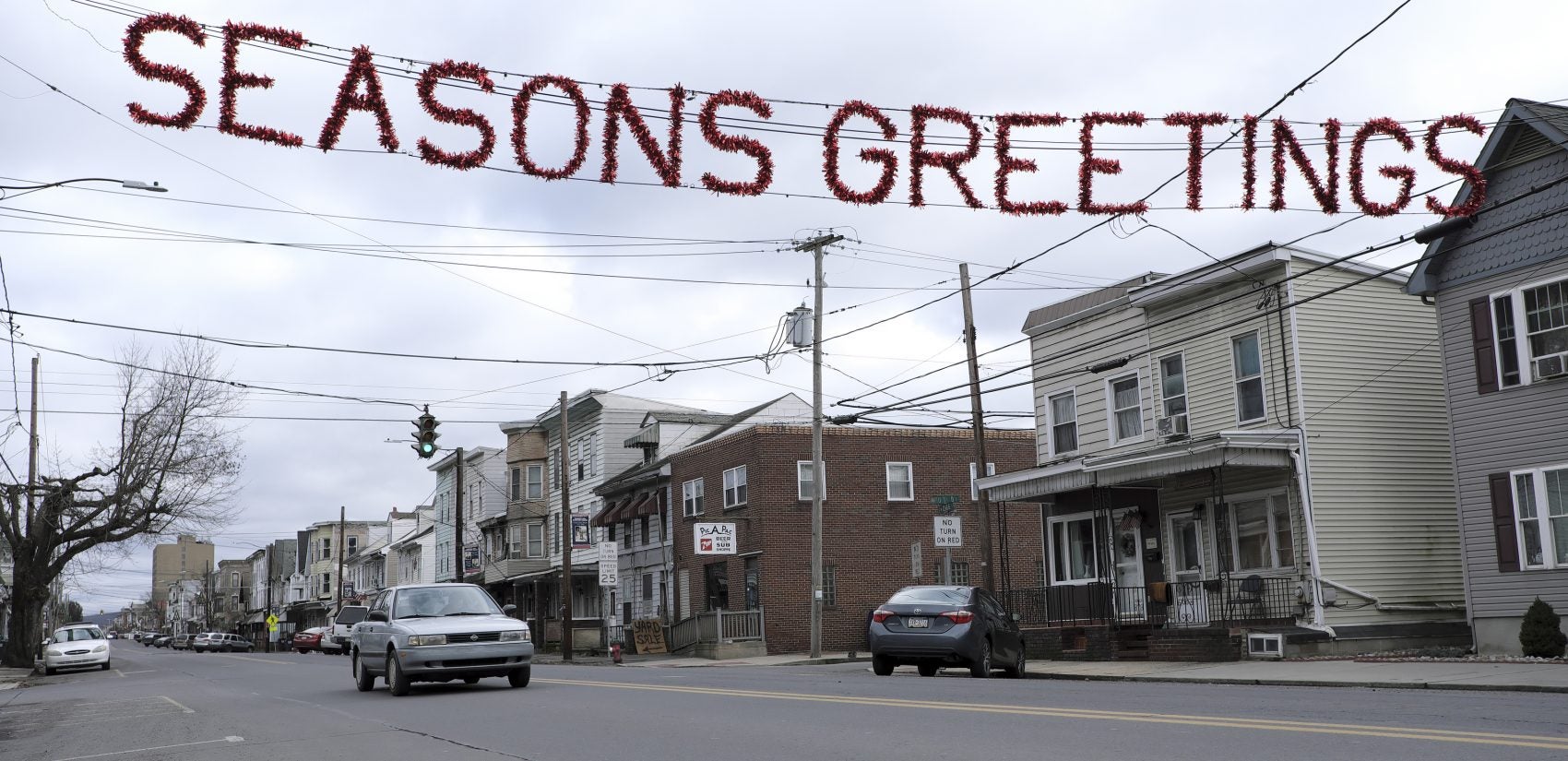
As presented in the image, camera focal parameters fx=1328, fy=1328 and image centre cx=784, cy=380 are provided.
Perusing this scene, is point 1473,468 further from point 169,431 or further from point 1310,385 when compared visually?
point 169,431

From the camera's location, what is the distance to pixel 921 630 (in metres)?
20.4

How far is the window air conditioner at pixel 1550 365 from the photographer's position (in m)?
20.8

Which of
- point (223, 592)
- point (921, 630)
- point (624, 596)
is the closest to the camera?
point (921, 630)

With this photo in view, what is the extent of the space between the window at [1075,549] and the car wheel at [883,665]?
875cm

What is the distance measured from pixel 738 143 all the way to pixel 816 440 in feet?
59.0

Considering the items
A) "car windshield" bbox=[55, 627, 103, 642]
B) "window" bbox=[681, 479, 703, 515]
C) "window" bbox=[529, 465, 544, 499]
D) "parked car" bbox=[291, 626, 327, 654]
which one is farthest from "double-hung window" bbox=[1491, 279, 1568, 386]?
"parked car" bbox=[291, 626, 327, 654]

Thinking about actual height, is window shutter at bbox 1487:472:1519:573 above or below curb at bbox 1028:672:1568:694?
above

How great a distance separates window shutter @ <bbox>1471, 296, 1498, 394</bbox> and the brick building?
18176 millimetres

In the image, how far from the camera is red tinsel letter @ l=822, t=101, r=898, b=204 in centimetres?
1540

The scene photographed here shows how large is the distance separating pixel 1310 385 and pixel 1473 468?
314 cm

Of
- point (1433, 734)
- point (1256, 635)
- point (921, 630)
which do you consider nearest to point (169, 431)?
point (921, 630)

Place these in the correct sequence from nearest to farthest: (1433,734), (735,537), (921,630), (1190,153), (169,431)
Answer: (1433,734), (1190,153), (921,630), (735,537), (169,431)

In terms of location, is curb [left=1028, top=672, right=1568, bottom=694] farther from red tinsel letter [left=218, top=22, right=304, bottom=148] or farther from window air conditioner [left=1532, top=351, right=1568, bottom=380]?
red tinsel letter [left=218, top=22, right=304, bottom=148]

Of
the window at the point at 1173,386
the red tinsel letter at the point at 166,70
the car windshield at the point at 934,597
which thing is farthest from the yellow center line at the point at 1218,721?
the window at the point at 1173,386
